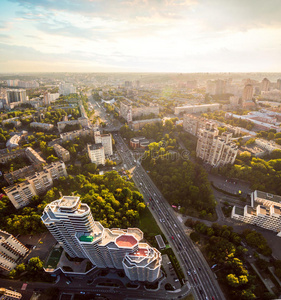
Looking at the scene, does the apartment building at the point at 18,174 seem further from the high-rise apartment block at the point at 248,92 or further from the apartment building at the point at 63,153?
the high-rise apartment block at the point at 248,92

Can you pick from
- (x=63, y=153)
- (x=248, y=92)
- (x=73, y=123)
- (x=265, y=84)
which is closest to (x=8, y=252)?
(x=63, y=153)

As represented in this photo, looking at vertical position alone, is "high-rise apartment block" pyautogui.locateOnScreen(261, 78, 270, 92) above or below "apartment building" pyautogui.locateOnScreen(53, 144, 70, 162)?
above

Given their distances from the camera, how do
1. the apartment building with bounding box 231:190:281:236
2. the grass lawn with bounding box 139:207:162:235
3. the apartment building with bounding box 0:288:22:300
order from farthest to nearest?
the grass lawn with bounding box 139:207:162:235 → the apartment building with bounding box 231:190:281:236 → the apartment building with bounding box 0:288:22:300

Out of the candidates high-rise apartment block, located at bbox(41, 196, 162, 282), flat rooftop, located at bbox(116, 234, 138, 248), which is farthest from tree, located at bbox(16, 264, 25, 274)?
flat rooftop, located at bbox(116, 234, 138, 248)

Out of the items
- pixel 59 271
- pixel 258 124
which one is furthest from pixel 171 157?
pixel 258 124

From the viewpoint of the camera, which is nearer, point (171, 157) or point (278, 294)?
point (278, 294)

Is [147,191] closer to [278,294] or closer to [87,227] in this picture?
[87,227]

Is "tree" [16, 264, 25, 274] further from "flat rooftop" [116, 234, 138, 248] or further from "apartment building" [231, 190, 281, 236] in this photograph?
"apartment building" [231, 190, 281, 236]

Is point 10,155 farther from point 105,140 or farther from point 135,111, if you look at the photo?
point 135,111
